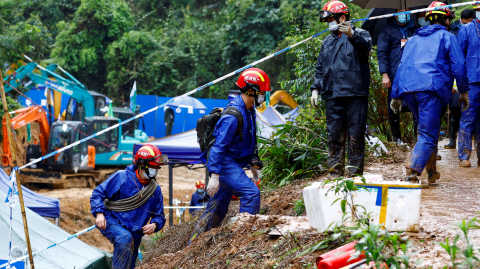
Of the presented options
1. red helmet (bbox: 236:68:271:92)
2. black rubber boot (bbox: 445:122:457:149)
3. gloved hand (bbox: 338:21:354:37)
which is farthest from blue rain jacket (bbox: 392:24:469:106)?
black rubber boot (bbox: 445:122:457:149)

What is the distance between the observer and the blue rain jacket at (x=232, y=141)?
15.8 feet

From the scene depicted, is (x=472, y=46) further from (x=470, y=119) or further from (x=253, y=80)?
(x=253, y=80)

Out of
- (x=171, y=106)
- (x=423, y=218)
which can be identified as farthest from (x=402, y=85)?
(x=171, y=106)

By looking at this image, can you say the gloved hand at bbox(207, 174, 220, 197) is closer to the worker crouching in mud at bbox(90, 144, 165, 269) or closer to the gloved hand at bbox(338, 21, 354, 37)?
the worker crouching in mud at bbox(90, 144, 165, 269)

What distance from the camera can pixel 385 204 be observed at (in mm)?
3150

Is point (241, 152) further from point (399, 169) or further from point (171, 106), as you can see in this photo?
point (171, 106)

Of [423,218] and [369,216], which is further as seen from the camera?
[423,218]

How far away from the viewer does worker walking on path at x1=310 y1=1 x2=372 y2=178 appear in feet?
16.4

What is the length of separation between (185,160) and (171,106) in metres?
14.4

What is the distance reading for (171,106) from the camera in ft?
83.8

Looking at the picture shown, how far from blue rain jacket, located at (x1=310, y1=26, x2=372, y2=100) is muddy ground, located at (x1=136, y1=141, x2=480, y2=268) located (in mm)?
1257

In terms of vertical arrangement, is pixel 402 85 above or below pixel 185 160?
above

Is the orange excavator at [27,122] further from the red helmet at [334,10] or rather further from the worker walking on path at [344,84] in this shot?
the red helmet at [334,10]

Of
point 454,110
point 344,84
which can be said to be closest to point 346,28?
point 344,84
